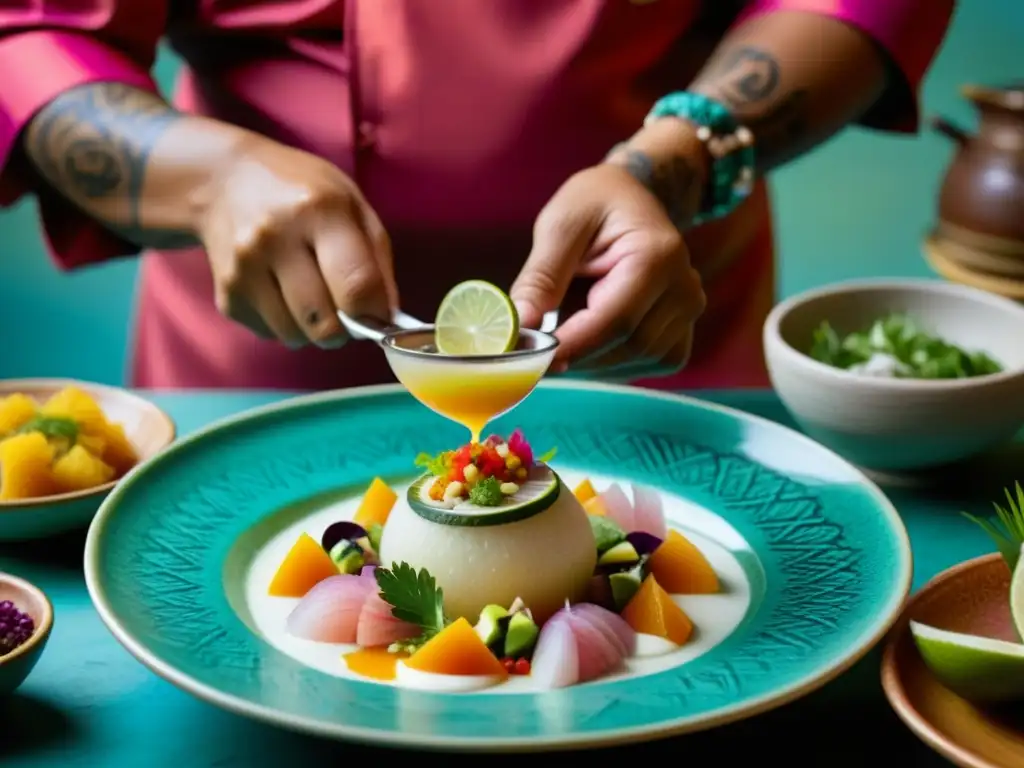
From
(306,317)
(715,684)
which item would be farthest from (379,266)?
(715,684)

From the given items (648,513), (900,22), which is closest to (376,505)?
(648,513)

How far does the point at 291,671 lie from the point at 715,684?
36 centimetres

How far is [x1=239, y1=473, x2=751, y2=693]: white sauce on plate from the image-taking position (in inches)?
44.8

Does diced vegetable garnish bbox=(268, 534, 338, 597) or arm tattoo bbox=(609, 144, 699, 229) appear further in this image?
arm tattoo bbox=(609, 144, 699, 229)

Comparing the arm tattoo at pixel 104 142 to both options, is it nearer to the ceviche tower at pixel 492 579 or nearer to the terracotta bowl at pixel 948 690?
the ceviche tower at pixel 492 579

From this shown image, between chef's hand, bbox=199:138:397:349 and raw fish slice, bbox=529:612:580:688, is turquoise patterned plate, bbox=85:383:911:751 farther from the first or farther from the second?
chef's hand, bbox=199:138:397:349

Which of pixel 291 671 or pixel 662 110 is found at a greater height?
pixel 662 110

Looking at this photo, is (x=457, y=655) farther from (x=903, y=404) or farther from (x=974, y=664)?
(x=903, y=404)

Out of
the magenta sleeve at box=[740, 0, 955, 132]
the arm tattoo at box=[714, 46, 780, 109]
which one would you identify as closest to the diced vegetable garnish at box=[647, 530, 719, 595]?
the arm tattoo at box=[714, 46, 780, 109]

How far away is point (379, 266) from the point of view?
5.07 ft

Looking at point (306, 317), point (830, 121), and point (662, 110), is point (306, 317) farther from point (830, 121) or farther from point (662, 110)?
point (830, 121)

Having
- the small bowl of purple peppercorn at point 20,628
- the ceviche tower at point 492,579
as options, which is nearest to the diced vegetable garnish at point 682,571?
the ceviche tower at point 492,579

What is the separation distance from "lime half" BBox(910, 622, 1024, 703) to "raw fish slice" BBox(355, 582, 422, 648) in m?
0.46

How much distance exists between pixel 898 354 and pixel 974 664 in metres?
0.73
